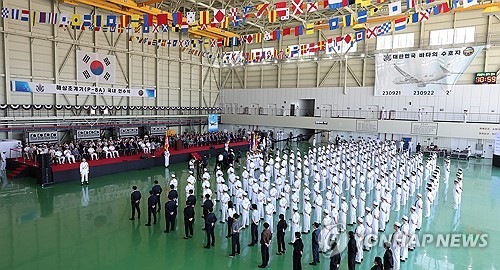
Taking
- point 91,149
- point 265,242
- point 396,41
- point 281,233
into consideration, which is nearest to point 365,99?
point 396,41

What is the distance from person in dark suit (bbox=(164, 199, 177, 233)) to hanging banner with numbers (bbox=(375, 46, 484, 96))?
2411 cm

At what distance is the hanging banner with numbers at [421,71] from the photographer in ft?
82.4

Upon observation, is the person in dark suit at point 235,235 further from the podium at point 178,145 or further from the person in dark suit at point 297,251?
the podium at point 178,145

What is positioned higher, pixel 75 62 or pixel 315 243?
pixel 75 62

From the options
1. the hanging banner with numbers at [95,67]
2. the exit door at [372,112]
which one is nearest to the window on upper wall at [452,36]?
the exit door at [372,112]

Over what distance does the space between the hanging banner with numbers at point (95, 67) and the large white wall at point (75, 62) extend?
15.9 inches

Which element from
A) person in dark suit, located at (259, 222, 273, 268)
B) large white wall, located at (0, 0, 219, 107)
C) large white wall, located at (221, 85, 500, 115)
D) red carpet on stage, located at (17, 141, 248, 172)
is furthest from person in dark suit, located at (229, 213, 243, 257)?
large white wall, located at (221, 85, 500, 115)

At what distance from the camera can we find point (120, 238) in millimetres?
9273

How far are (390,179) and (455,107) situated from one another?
1556cm

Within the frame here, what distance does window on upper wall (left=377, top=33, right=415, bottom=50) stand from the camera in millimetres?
27359

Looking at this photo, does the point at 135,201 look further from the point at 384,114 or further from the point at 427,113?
the point at 427,113

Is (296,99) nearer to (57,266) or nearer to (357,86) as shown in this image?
(357,86)

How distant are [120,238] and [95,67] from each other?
20394mm

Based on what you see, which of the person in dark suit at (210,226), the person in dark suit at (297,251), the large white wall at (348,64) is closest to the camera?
the person in dark suit at (297,251)
